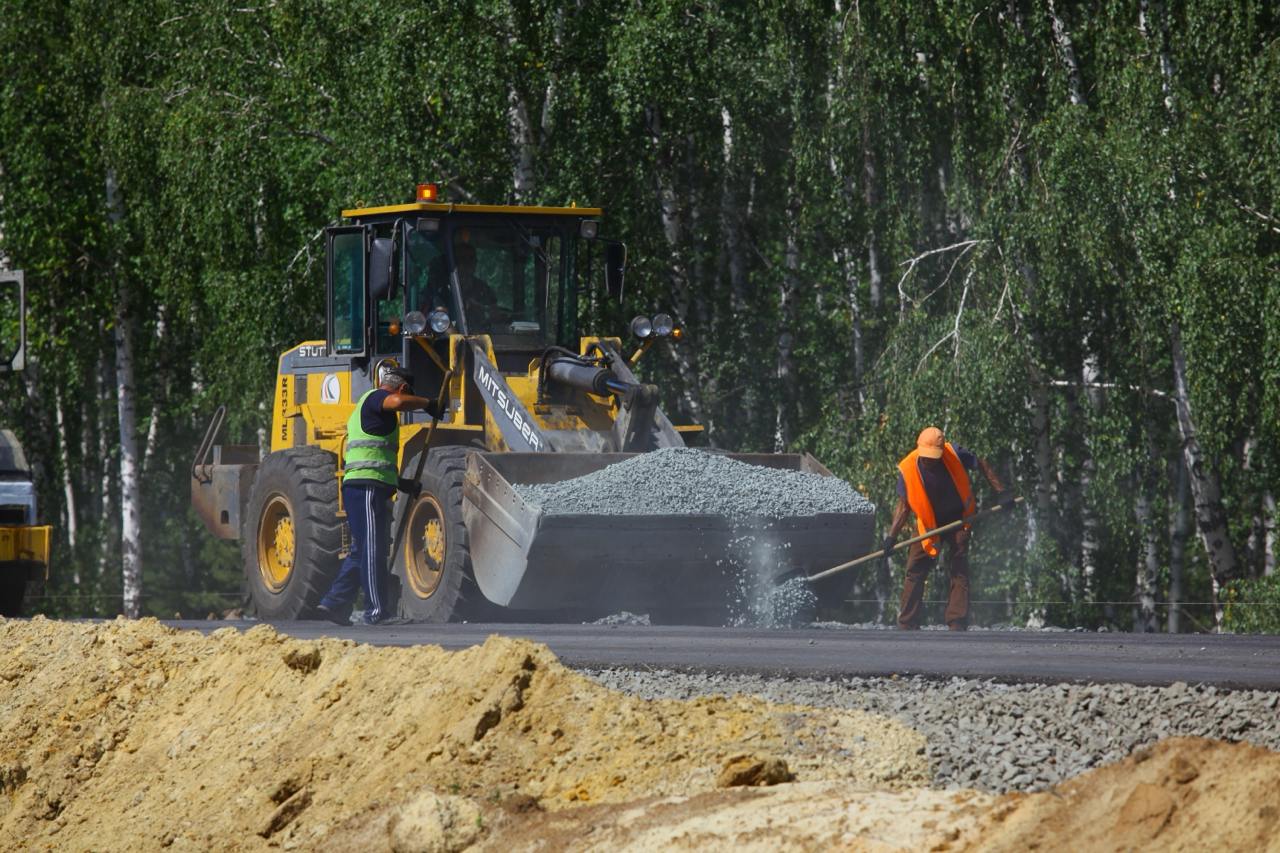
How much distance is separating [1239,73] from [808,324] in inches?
286

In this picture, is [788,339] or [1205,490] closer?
[1205,490]

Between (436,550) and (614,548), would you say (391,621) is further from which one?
(614,548)

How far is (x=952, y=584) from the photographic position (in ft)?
45.6

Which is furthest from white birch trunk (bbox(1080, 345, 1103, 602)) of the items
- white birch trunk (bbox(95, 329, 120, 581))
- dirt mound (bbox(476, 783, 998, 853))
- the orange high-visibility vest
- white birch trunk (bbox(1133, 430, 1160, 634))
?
white birch trunk (bbox(95, 329, 120, 581))

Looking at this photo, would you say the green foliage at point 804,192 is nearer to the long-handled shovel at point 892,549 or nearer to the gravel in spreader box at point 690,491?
the long-handled shovel at point 892,549

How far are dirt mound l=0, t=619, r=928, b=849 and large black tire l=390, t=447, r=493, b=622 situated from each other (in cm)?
287

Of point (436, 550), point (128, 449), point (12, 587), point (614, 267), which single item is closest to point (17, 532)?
point (12, 587)

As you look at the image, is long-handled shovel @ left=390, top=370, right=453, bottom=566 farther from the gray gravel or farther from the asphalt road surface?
the gray gravel

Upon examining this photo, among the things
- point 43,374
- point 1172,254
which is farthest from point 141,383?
point 1172,254

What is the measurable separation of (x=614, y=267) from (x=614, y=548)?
9.87 ft

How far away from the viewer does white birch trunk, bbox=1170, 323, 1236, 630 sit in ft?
53.7

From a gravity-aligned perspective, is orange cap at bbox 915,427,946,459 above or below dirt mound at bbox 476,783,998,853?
above

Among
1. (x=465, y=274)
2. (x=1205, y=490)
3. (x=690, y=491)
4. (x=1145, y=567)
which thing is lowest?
(x=1145, y=567)

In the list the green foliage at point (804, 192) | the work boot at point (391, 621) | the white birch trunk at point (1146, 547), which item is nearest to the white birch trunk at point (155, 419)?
the green foliage at point (804, 192)
